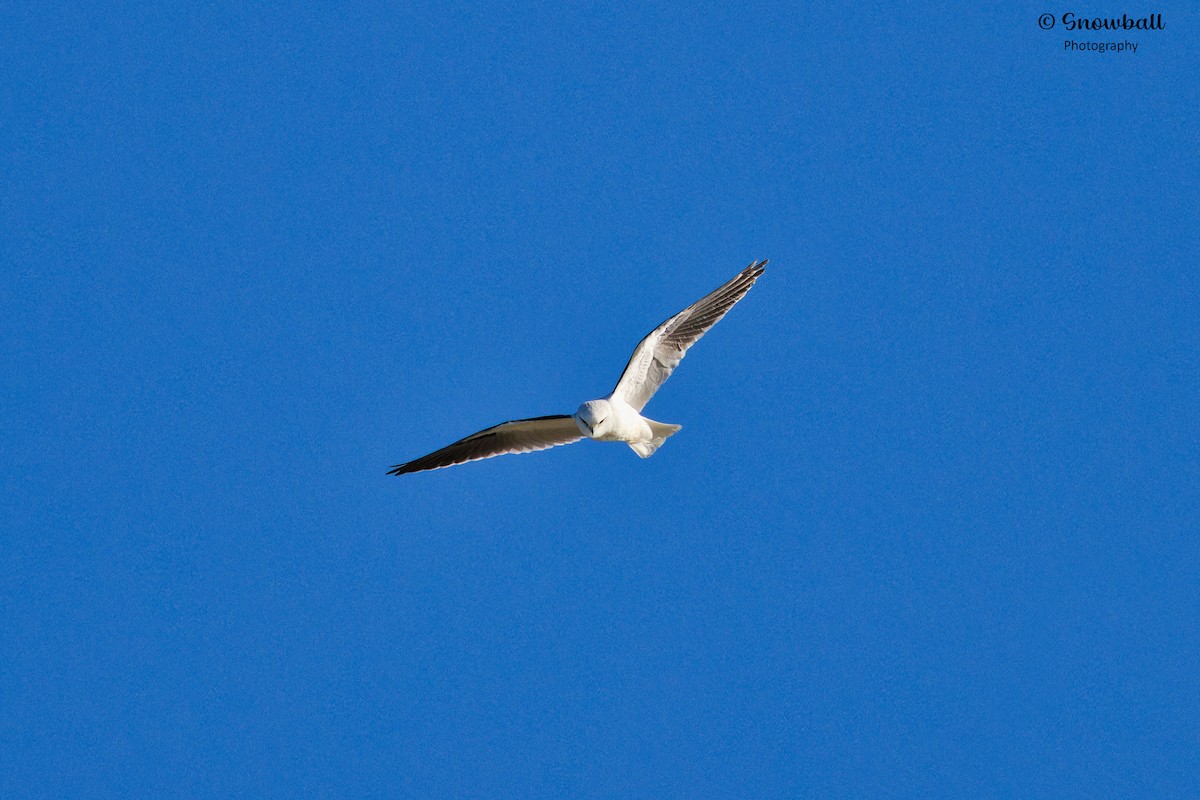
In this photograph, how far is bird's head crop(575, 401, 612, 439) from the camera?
10555 millimetres

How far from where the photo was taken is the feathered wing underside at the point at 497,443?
1189 cm

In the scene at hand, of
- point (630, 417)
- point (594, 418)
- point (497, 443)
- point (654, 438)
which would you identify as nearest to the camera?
point (594, 418)

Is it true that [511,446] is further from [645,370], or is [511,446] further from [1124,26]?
[1124,26]

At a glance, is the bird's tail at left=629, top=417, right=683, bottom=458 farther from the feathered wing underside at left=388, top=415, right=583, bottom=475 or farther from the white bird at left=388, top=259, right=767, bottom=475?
the feathered wing underside at left=388, top=415, right=583, bottom=475

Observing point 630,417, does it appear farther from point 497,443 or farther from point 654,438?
point 497,443

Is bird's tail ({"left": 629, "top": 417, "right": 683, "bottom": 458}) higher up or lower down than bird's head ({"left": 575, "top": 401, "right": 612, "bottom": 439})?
higher up

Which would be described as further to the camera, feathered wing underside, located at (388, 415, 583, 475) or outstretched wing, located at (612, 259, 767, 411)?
feathered wing underside, located at (388, 415, 583, 475)

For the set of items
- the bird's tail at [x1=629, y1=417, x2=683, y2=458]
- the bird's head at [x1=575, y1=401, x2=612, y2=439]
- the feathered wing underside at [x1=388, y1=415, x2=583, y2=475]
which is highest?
the feathered wing underside at [x1=388, y1=415, x2=583, y2=475]

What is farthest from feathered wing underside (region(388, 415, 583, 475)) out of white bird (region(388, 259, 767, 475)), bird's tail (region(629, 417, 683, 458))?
bird's tail (region(629, 417, 683, 458))

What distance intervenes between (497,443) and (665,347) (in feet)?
6.50

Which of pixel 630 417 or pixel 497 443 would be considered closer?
pixel 630 417

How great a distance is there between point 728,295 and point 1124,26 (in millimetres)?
8843

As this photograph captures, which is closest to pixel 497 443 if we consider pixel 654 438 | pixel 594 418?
pixel 654 438

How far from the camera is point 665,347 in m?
11.8
